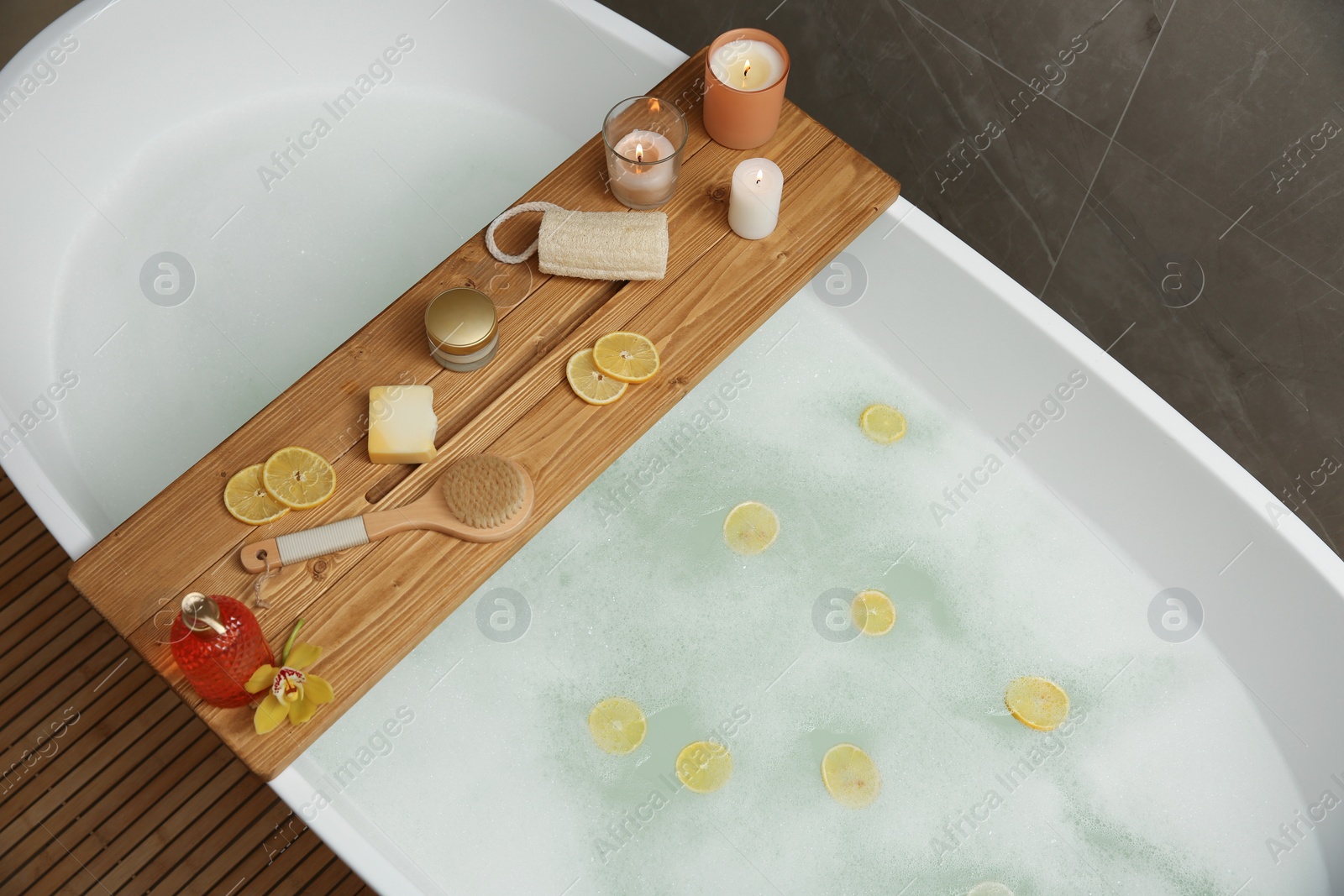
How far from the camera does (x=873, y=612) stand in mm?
1816

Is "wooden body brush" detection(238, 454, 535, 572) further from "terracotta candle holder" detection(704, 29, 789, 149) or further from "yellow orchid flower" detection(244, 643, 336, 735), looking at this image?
"terracotta candle holder" detection(704, 29, 789, 149)

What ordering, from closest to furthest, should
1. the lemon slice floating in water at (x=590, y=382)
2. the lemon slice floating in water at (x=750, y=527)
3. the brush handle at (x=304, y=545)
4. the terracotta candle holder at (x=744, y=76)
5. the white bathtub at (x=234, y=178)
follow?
1. the brush handle at (x=304, y=545)
2. the lemon slice floating in water at (x=590, y=382)
3. the terracotta candle holder at (x=744, y=76)
4. the lemon slice floating in water at (x=750, y=527)
5. the white bathtub at (x=234, y=178)

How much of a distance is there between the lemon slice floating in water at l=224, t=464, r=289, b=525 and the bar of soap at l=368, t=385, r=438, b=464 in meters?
0.15

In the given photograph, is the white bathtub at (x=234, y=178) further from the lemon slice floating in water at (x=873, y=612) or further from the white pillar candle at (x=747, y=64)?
the lemon slice floating in water at (x=873, y=612)

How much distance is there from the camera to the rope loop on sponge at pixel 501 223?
1.60 metres

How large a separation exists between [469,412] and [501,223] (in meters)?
0.34

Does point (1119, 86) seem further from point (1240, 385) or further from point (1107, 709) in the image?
point (1107, 709)

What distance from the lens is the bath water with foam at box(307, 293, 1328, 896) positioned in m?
1.64

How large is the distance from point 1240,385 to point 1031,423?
52 centimetres

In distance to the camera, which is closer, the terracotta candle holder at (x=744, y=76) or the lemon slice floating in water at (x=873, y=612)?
the terracotta candle holder at (x=744, y=76)

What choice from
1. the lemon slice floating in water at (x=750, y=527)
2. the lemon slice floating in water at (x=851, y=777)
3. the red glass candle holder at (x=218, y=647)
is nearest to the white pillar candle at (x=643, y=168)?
the lemon slice floating in water at (x=750, y=527)

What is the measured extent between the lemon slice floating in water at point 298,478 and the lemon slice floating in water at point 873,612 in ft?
3.09

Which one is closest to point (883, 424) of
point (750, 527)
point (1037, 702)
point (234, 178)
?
point (750, 527)

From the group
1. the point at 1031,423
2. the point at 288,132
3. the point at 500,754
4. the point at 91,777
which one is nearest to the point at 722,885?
the point at 500,754
